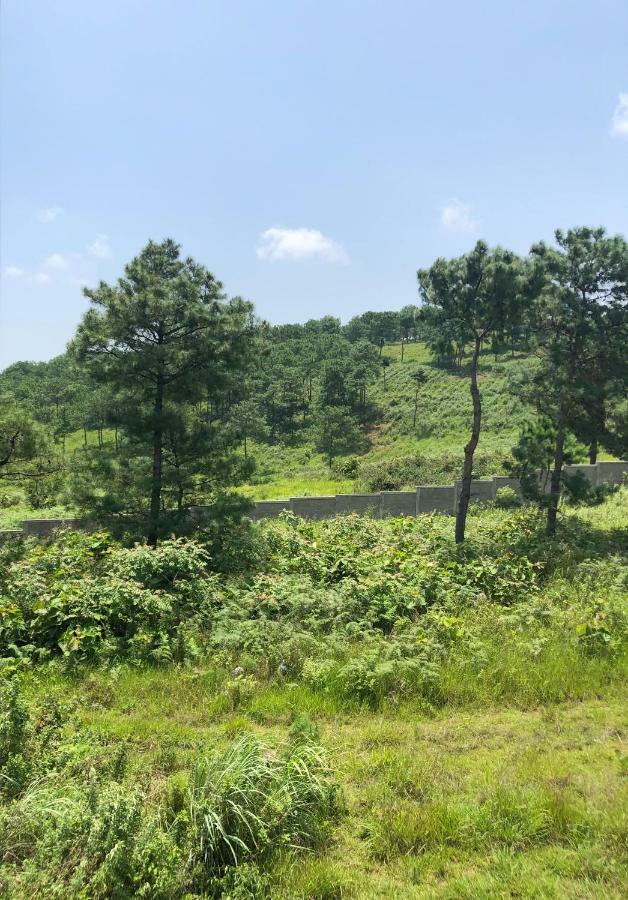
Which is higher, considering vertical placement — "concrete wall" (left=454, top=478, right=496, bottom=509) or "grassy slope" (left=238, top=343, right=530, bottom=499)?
"grassy slope" (left=238, top=343, right=530, bottom=499)

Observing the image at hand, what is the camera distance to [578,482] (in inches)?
502

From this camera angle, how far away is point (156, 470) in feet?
36.1

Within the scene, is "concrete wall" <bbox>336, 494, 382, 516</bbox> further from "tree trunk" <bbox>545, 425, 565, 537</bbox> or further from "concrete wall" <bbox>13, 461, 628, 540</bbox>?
"tree trunk" <bbox>545, 425, 565, 537</bbox>

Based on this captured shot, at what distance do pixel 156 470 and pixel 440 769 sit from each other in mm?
8419

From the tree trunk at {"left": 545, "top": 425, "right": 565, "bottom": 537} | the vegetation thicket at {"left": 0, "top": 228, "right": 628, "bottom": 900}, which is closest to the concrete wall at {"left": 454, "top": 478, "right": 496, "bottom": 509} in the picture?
the vegetation thicket at {"left": 0, "top": 228, "right": 628, "bottom": 900}

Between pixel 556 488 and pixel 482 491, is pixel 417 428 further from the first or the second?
pixel 556 488

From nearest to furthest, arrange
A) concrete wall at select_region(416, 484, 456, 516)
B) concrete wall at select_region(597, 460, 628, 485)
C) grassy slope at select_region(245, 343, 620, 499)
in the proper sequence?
concrete wall at select_region(416, 484, 456, 516) < concrete wall at select_region(597, 460, 628, 485) < grassy slope at select_region(245, 343, 620, 499)

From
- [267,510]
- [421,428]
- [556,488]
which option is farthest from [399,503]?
[421,428]

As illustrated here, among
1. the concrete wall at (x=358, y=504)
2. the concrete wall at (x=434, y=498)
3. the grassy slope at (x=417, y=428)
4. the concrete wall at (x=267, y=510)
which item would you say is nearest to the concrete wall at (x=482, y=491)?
the concrete wall at (x=434, y=498)

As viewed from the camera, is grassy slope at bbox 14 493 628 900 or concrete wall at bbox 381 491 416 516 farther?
concrete wall at bbox 381 491 416 516

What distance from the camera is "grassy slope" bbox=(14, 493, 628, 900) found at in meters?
3.14

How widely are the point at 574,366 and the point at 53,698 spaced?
40.8 ft

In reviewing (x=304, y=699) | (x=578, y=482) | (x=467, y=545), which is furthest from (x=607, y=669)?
(x=578, y=482)

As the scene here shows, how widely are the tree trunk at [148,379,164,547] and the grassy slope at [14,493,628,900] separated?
477cm
